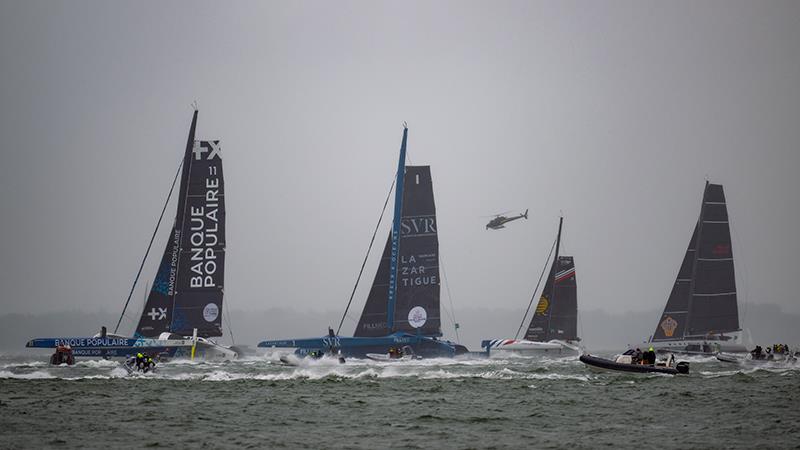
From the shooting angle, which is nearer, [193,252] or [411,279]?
[193,252]

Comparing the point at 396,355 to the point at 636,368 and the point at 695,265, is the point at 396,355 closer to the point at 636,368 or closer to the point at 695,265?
the point at 636,368

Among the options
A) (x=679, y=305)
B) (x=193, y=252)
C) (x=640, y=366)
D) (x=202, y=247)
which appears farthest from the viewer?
(x=679, y=305)

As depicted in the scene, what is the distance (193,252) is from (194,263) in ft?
2.88

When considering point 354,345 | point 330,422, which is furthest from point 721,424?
point 354,345

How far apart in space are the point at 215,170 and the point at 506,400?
37.6 metres

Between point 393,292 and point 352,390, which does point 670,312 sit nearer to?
point 393,292

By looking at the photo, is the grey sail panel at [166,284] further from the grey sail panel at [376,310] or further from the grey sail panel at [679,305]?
the grey sail panel at [679,305]

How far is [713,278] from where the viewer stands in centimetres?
9369

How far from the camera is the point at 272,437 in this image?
34500mm

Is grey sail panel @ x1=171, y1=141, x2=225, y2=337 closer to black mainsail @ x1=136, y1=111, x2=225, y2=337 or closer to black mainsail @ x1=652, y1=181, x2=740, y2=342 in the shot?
black mainsail @ x1=136, y1=111, x2=225, y2=337

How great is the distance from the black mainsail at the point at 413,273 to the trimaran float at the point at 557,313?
13.7 metres

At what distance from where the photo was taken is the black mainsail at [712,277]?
307 ft

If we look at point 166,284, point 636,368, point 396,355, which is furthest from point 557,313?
point 166,284

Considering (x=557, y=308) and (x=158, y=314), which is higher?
(x=557, y=308)
